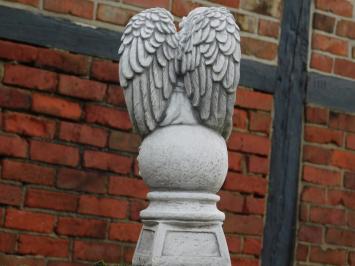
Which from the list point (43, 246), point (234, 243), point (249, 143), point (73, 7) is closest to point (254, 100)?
point (249, 143)

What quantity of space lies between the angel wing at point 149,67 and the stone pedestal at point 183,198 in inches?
3.0

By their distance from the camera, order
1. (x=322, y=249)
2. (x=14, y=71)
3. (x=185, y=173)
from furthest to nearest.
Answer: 1. (x=322, y=249)
2. (x=14, y=71)
3. (x=185, y=173)

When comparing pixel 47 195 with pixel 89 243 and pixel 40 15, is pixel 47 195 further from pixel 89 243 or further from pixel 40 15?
pixel 40 15

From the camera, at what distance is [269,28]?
400 centimetres

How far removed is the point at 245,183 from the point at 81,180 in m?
0.86

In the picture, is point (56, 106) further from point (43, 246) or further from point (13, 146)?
point (43, 246)

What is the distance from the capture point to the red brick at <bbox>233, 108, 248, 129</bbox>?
3862 millimetres

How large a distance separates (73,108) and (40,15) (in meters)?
0.43

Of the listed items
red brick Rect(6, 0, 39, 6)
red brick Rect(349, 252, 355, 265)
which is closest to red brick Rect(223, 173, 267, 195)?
red brick Rect(349, 252, 355, 265)

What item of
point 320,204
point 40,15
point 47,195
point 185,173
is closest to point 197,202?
point 185,173

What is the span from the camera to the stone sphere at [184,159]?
2.27m

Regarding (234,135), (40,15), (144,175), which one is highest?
(40,15)

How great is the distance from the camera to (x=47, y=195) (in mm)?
3414

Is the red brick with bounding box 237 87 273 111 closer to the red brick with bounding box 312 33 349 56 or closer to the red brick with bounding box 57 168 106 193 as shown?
the red brick with bounding box 312 33 349 56
